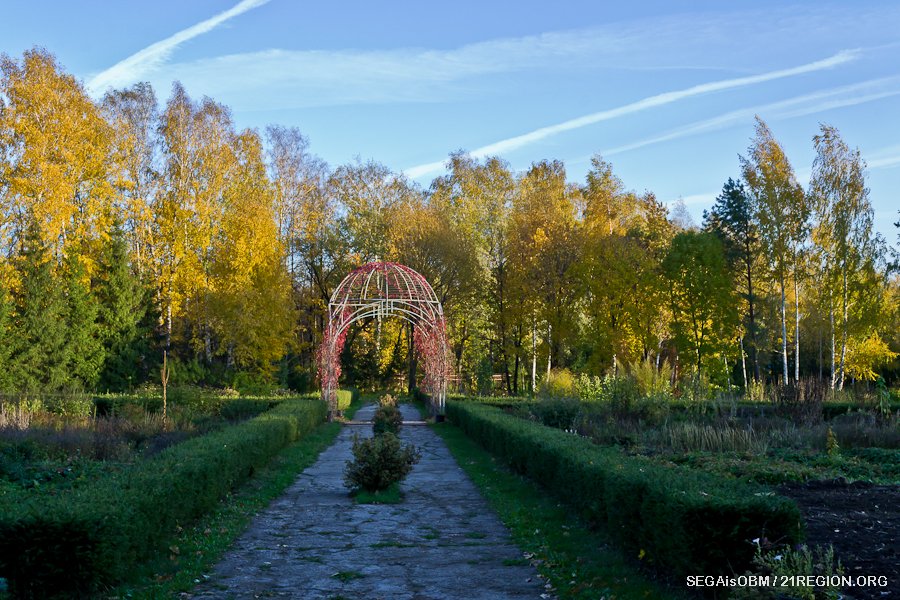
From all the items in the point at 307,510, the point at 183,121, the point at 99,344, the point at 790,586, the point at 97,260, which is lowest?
the point at 307,510

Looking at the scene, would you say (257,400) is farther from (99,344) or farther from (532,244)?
(532,244)

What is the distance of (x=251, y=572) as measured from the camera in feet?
21.4

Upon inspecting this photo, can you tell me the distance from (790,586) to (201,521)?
6.08 meters

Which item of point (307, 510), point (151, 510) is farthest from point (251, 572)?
point (307, 510)

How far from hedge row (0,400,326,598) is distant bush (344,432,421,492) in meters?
1.89

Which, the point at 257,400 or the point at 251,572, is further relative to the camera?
the point at 257,400

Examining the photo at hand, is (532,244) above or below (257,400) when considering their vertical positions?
above

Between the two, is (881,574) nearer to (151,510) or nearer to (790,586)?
(790,586)

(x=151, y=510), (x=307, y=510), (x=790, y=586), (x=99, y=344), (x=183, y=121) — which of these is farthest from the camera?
(x=183, y=121)

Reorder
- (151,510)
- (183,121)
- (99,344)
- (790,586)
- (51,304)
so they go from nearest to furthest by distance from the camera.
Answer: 1. (790,586)
2. (151,510)
3. (51,304)
4. (99,344)
5. (183,121)

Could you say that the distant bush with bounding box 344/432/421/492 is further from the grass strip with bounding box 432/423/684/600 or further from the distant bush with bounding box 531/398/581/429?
the distant bush with bounding box 531/398/581/429

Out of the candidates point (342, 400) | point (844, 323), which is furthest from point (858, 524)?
point (844, 323)

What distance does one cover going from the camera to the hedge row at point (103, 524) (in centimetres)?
504

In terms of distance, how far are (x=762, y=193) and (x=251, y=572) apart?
26309 mm
